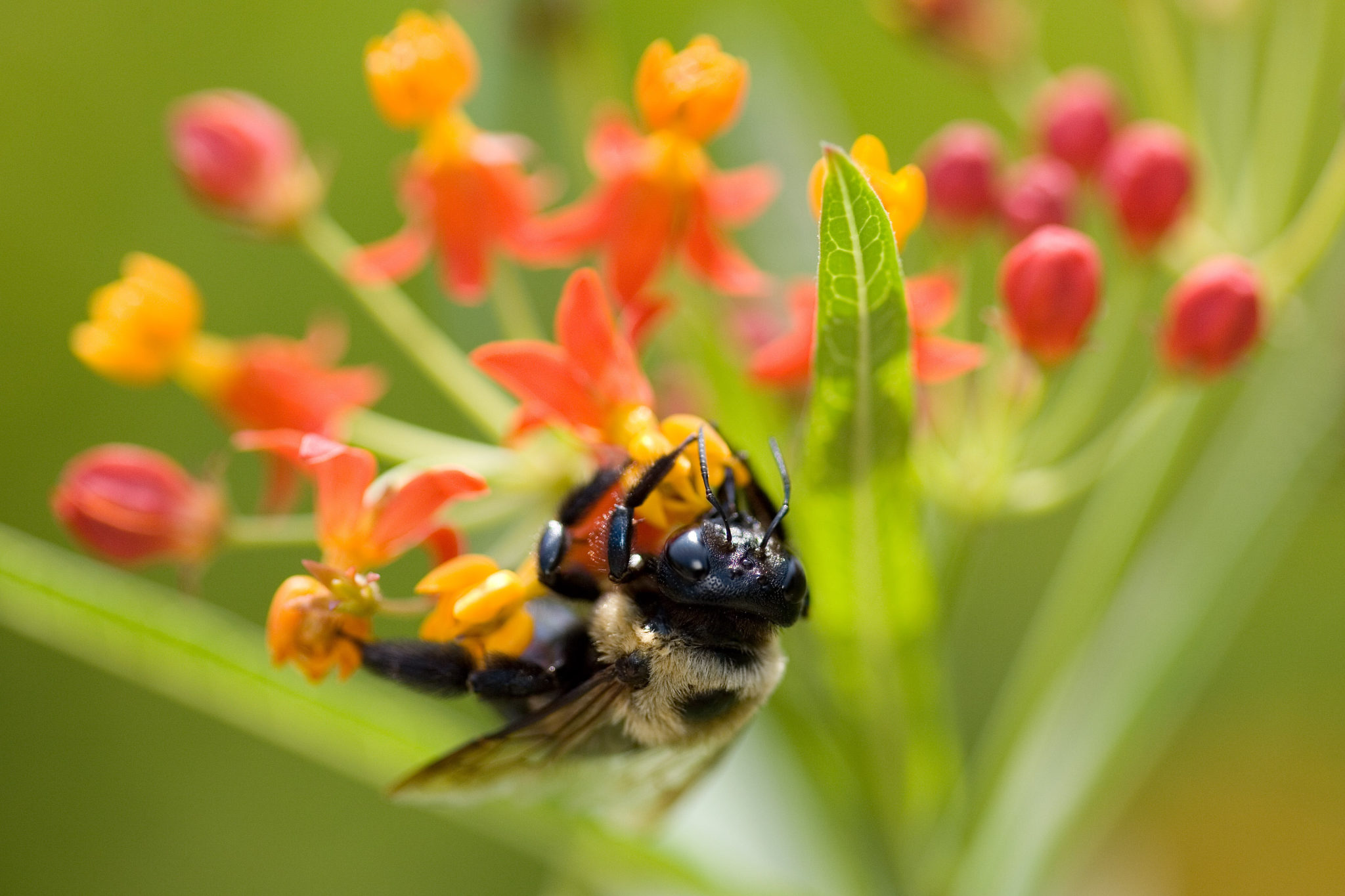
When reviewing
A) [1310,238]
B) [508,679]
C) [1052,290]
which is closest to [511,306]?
[508,679]

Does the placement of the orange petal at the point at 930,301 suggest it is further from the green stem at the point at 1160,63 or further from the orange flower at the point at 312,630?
the orange flower at the point at 312,630

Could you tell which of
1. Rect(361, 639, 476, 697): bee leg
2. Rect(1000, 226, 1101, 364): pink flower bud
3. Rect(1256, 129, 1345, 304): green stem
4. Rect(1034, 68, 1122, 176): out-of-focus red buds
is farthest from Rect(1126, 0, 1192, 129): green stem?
Rect(361, 639, 476, 697): bee leg

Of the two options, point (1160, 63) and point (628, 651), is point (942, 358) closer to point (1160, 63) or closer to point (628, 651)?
point (628, 651)

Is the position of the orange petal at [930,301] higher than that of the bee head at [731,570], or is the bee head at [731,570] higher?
the orange petal at [930,301]

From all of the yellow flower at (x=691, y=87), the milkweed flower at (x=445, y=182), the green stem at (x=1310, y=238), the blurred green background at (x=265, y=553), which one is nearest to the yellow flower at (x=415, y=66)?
the milkweed flower at (x=445, y=182)

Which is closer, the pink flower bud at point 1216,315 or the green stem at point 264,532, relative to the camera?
the pink flower bud at point 1216,315

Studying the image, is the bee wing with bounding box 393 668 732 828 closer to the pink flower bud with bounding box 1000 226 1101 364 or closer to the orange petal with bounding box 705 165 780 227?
the pink flower bud with bounding box 1000 226 1101 364

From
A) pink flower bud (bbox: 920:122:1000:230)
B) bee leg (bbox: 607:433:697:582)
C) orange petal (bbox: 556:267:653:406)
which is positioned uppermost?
pink flower bud (bbox: 920:122:1000:230)
